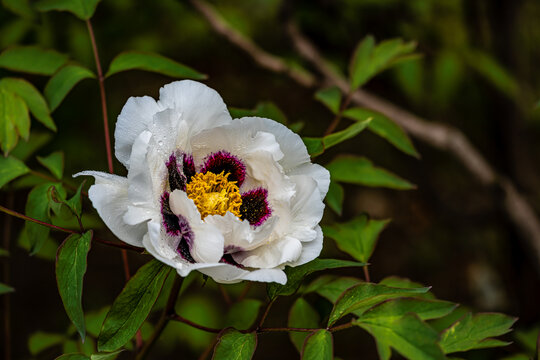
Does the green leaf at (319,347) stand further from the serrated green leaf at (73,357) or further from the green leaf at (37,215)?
the green leaf at (37,215)

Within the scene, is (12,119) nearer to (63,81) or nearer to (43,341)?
(63,81)

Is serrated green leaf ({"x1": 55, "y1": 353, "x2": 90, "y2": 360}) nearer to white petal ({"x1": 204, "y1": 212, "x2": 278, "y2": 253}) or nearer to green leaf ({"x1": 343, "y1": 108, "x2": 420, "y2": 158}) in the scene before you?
white petal ({"x1": 204, "y1": 212, "x2": 278, "y2": 253})

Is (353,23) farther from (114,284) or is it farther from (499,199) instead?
(114,284)

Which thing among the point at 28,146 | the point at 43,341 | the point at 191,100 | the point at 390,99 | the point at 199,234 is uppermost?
the point at 191,100

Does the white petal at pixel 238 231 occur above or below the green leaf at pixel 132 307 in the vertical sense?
above

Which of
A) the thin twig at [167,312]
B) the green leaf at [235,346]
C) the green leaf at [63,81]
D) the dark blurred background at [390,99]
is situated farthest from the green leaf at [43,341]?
the green leaf at [235,346]

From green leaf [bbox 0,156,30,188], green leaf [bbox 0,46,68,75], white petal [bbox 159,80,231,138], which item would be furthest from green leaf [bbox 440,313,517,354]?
green leaf [bbox 0,46,68,75]

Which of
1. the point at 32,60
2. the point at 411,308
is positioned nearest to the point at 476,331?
the point at 411,308
